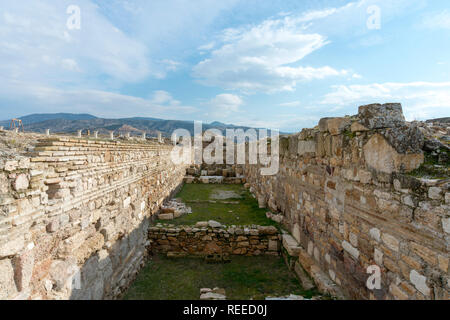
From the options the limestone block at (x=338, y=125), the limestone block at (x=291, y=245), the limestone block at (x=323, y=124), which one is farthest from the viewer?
the limestone block at (x=291, y=245)

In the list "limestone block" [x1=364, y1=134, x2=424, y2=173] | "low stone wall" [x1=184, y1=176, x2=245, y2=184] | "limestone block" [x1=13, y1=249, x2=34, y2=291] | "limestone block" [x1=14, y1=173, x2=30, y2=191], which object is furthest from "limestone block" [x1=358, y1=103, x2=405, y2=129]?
"low stone wall" [x1=184, y1=176, x2=245, y2=184]

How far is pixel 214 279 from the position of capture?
18.0ft

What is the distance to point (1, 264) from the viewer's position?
224cm

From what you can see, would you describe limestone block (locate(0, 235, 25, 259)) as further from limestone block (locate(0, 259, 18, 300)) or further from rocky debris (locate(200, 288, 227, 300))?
rocky debris (locate(200, 288, 227, 300))

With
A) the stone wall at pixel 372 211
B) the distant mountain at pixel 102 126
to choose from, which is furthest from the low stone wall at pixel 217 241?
the distant mountain at pixel 102 126

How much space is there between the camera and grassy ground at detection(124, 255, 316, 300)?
15.8 feet

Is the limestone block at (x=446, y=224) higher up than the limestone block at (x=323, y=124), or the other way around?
the limestone block at (x=323, y=124)

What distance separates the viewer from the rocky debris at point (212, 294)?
15.1 feet

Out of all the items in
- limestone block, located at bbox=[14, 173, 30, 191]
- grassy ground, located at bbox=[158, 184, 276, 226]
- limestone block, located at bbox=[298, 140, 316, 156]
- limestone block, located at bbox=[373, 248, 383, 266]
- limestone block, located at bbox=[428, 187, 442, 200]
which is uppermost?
limestone block, located at bbox=[298, 140, 316, 156]

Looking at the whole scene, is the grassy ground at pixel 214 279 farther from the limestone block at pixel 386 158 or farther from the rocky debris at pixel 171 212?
the limestone block at pixel 386 158

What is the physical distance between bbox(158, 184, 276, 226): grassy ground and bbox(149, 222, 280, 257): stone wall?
2.12 ft

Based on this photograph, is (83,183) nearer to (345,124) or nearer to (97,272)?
(97,272)

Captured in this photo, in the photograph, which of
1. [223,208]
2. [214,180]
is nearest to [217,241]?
[223,208]

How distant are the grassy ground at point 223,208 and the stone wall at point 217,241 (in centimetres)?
64
